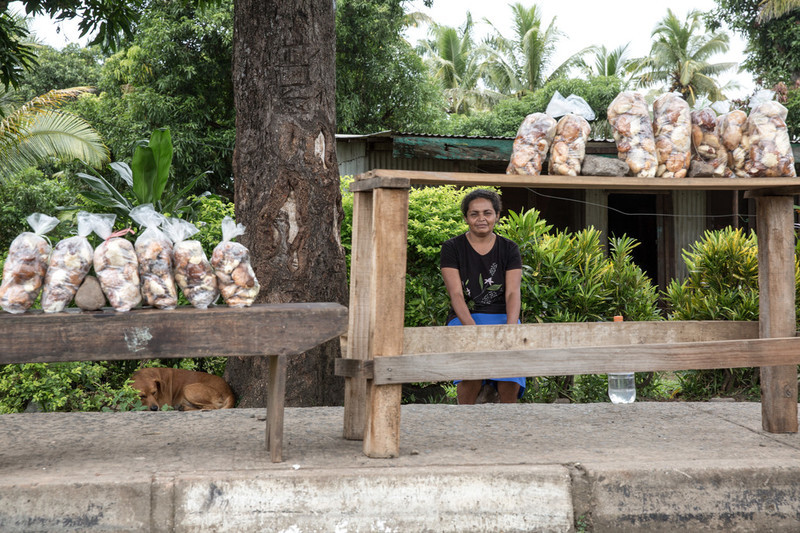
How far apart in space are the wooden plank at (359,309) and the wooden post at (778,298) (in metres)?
2.06

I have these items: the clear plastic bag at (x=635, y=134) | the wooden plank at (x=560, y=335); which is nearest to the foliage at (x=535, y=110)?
the wooden plank at (x=560, y=335)

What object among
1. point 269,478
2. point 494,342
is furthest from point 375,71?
point 269,478

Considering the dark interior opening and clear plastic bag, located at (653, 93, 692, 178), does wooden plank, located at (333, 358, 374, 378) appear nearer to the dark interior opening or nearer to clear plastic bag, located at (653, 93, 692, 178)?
clear plastic bag, located at (653, 93, 692, 178)

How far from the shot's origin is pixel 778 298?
3.77 m

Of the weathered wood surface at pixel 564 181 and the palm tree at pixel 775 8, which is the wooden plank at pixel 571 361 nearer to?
the weathered wood surface at pixel 564 181

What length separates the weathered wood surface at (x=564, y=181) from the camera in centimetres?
323

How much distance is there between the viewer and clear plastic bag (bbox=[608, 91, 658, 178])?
3.56 m

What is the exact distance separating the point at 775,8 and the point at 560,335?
2056 cm

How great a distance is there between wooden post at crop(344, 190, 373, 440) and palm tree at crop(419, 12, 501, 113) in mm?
28522

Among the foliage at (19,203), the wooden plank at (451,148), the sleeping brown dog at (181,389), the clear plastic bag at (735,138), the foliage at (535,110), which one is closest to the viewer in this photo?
the clear plastic bag at (735,138)

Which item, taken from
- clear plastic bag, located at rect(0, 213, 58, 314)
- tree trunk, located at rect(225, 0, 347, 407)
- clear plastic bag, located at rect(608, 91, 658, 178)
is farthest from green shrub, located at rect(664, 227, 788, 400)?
clear plastic bag, located at rect(0, 213, 58, 314)

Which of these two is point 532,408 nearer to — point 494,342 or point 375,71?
point 494,342

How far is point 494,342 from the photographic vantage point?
13.3 ft

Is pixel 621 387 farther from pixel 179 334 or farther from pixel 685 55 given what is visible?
pixel 685 55
